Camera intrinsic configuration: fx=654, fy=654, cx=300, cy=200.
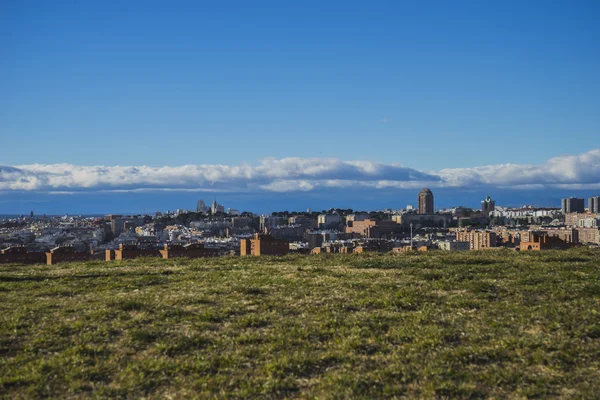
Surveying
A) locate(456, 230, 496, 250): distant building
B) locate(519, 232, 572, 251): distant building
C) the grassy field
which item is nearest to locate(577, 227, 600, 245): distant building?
locate(456, 230, 496, 250): distant building

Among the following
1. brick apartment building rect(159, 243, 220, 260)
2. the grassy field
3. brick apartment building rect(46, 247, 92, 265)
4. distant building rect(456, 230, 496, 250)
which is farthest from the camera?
distant building rect(456, 230, 496, 250)

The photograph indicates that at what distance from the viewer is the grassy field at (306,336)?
8.66 metres

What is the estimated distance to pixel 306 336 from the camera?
10.8 m

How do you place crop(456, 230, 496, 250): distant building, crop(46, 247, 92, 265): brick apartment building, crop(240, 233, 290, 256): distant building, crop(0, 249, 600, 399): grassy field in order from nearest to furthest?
crop(0, 249, 600, 399): grassy field, crop(46, 247, 92, 265): brick apartment building, crop(240, 233, 290, 256): distant building, crop(456, 230, 496, 250): distant building

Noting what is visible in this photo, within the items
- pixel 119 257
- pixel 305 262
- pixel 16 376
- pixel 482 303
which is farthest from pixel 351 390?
pixel 119 257

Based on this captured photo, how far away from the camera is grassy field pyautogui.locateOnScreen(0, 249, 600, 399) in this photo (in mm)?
8656

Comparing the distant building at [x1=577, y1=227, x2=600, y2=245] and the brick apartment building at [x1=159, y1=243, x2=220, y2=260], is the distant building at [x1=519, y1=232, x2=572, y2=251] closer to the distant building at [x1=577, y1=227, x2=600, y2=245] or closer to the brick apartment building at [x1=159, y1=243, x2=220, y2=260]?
the brick apartment building at [x1=159, y1=243, x2=220, y2=260]

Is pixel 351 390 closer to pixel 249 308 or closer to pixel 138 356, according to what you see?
pixel 138 356

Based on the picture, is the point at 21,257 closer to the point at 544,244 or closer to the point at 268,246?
the point at 268,246

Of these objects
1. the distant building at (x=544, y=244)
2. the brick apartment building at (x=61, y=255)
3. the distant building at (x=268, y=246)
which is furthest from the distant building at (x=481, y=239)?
the brick apartment building at (x=61, y=255)

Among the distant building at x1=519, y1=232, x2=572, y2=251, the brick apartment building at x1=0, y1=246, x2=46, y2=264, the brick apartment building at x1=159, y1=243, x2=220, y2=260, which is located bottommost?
the brick apartment building at x1=0, y1=246, x2=46, y2=264

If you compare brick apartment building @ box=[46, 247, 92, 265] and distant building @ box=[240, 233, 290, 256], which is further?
distant building @ box=[240, 233, 290, 256]

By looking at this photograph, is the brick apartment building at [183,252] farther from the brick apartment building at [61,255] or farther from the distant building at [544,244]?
the distant building at [544,244]

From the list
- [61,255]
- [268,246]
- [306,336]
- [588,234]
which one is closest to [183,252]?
[268,246]
